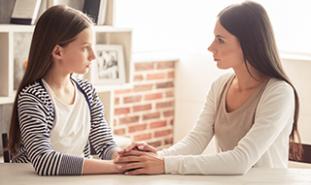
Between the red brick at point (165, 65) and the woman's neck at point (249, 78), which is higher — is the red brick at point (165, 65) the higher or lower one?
the lower one

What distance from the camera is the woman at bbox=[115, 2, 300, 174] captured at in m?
2.17

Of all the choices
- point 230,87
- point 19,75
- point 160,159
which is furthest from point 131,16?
point 160,159

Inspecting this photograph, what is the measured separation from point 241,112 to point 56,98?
2.45ft

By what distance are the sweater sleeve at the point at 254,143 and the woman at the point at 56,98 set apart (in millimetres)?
256

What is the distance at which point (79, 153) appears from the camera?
2455 millimetres

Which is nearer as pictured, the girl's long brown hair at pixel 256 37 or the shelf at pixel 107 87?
the girl's long brown hair at pixel 256 37

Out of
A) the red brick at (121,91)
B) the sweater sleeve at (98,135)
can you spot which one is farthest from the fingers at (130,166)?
the red brick at (121,91)

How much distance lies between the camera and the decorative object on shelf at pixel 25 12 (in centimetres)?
325

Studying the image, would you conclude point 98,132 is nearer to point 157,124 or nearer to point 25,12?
point 25,12

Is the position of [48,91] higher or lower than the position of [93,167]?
higher

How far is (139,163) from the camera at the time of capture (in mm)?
2158

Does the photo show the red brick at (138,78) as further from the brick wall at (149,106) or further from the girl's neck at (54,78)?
the girl's neck at (54,78)

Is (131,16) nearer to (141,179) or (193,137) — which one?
(193,137)

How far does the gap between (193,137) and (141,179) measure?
63cm
